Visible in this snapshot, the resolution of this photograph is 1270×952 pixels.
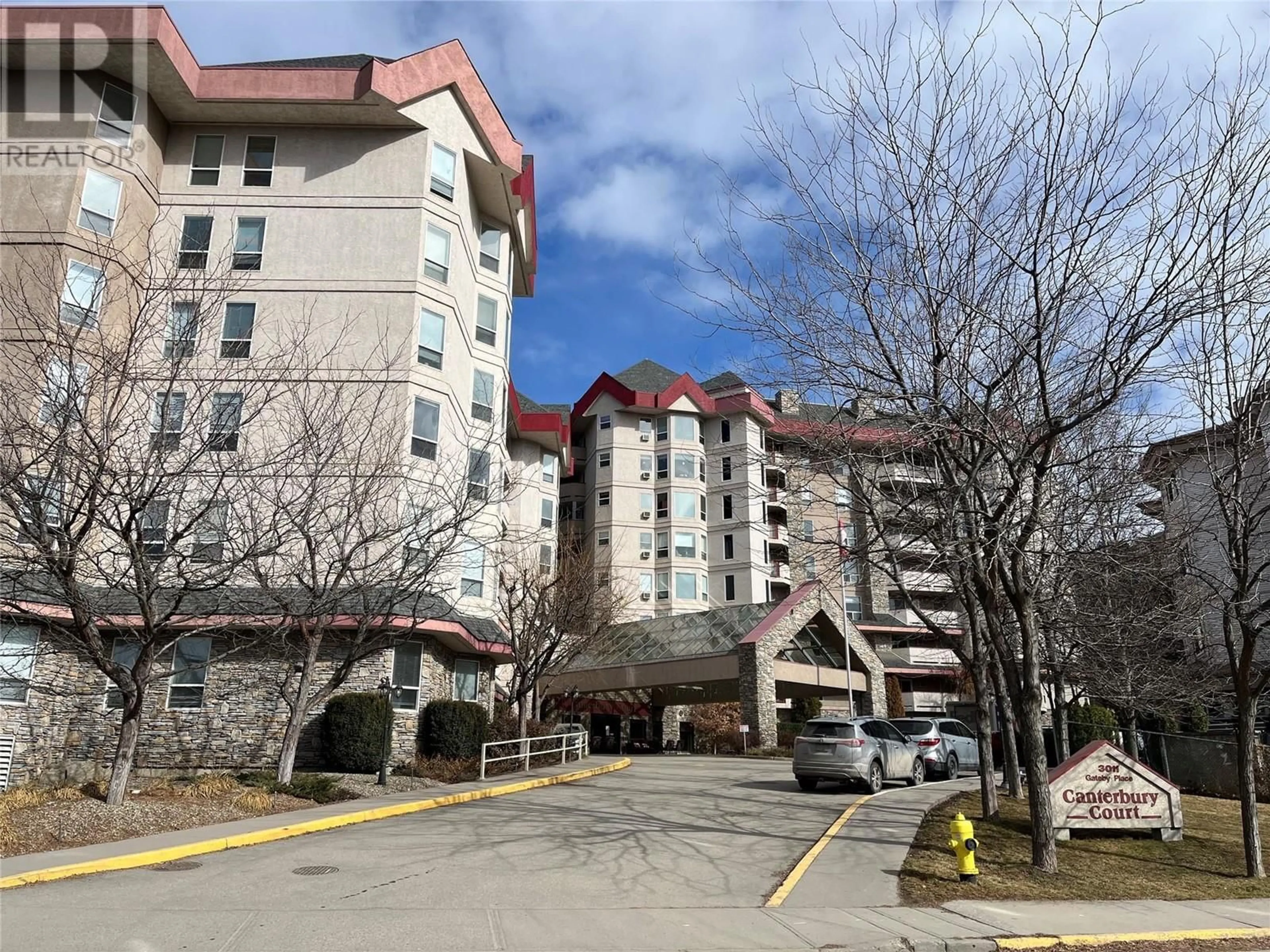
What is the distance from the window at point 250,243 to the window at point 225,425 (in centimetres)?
958

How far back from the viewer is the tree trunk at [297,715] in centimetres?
1670

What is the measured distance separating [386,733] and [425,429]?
343 inches

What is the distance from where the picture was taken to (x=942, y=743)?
23906 millimetres

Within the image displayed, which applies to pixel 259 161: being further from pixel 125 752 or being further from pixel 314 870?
pixel 314 870

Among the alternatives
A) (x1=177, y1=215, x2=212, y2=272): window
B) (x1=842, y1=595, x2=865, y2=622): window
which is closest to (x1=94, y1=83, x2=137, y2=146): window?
(x1=177, y1=215, x2=212, y2=272): window

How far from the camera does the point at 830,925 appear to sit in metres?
8.29

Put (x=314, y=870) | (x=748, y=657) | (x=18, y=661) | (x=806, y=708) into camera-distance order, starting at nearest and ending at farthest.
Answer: (x=314, y=870), (x=18, y=661), (x=748, y=657), (x=806, y=708)

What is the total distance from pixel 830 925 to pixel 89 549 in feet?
65.4

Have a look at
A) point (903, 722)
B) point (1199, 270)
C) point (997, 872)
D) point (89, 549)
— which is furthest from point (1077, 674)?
point (89, 549)

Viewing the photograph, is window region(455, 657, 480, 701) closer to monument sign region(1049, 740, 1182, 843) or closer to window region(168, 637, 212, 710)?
window region(168, 637, 212, 710)

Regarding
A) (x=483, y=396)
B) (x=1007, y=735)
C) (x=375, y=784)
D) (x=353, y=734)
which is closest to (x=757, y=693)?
(x=483, y=396)

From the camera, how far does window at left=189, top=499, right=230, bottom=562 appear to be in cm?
1386

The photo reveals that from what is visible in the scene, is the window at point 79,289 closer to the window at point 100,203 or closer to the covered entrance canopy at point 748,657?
the window at point 100,203

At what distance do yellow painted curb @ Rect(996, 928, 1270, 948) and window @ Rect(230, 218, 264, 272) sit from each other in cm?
2320
